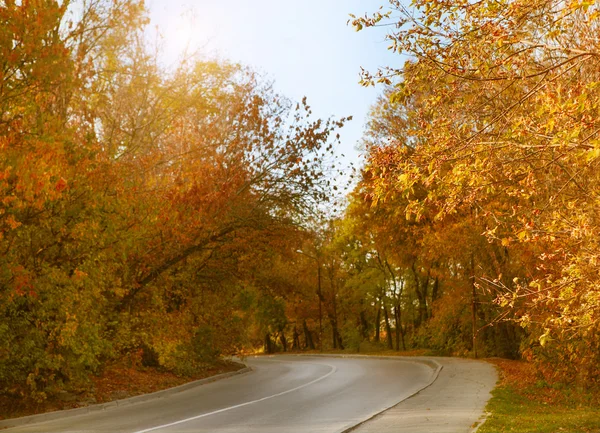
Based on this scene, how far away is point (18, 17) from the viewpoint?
39.9 feet

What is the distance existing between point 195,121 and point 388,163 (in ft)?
55.2

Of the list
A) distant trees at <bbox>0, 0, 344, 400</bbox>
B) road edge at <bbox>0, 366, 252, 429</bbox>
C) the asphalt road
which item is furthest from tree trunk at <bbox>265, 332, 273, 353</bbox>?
the asphalt road

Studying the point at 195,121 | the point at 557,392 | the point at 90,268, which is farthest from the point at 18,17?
the point at 557,392

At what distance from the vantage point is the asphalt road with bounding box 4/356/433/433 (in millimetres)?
12516

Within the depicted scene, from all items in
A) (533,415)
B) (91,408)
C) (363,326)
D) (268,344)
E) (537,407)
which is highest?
(363,326)

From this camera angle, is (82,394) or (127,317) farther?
(127,317)

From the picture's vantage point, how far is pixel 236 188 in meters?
22.4

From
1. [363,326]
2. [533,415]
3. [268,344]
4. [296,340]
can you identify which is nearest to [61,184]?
[533,415]

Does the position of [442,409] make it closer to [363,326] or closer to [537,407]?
[537,407]

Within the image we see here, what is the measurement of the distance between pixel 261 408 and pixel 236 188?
8.92m

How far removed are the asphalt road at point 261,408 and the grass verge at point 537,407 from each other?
8.17ft

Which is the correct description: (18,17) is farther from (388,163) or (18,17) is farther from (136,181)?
(388,163)

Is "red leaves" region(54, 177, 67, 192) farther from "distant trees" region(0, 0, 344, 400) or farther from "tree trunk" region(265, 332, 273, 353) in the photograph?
"tree trunk" region(265, 332, 273, 353)

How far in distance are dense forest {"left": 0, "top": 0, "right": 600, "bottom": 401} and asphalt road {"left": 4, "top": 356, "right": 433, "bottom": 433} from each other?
80.8 inches
